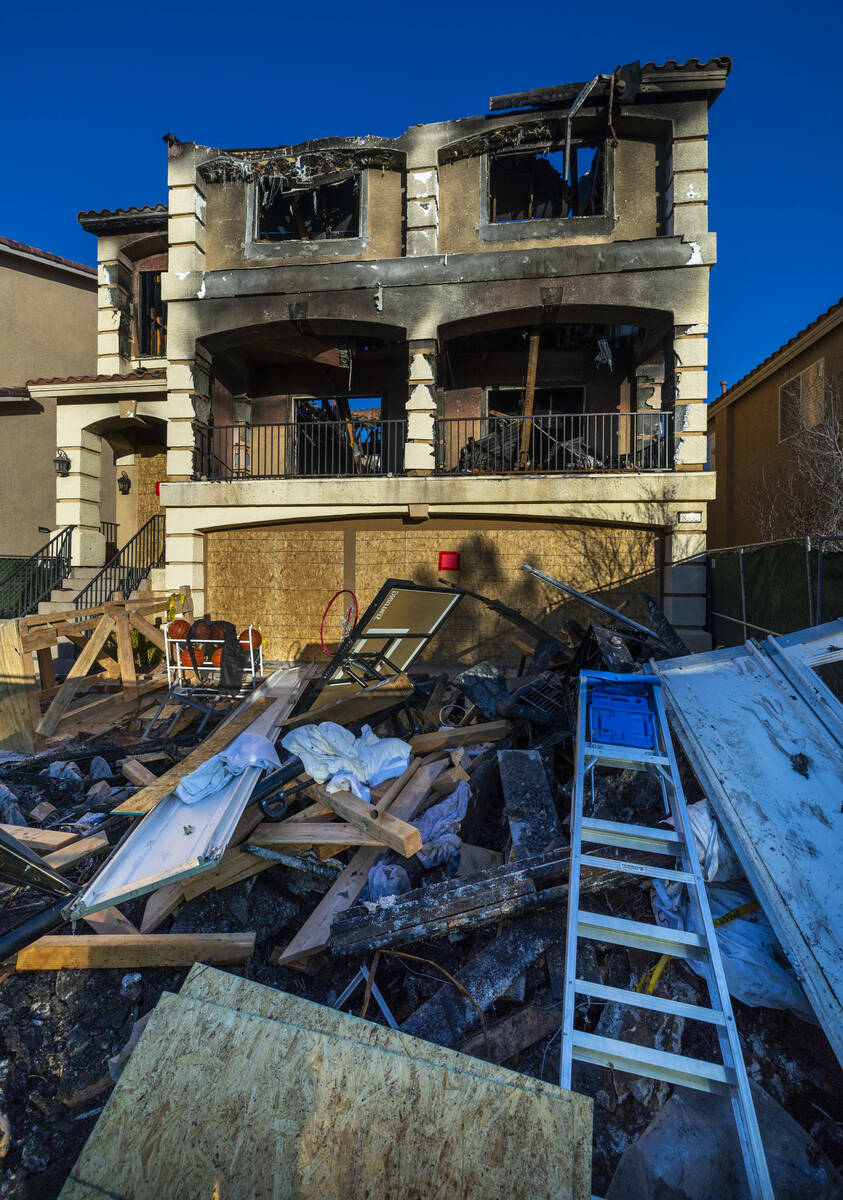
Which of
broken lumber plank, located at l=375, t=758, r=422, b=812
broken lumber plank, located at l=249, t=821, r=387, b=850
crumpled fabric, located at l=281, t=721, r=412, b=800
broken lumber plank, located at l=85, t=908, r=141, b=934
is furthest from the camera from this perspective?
crumpled fabric, located at l=281, t=721, r=412, b=800

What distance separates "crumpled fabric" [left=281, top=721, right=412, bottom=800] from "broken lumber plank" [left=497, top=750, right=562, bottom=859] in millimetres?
896

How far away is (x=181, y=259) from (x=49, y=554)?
6589 mm

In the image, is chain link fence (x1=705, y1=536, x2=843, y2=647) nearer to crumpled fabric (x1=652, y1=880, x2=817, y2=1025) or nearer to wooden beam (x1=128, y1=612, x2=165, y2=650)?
crumpled fabric (x1=652, y1=880, x2=817, y2=1025)

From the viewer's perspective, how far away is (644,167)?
1034cm

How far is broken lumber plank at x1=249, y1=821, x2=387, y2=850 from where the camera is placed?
3.96 m

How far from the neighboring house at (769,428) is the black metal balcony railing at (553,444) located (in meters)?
3.25

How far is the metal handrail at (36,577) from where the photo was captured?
1193cm

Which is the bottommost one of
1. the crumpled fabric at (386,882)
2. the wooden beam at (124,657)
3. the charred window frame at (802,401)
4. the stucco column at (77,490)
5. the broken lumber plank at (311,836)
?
the crumpled fabric at (386,882)

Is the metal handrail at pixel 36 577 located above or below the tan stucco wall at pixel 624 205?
below

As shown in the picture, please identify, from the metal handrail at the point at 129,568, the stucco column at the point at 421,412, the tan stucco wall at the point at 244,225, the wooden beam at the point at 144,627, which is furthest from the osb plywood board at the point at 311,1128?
the tan stucco wall at the point at 244,225

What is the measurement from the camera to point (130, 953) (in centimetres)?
317

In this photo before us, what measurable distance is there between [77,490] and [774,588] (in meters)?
12.5

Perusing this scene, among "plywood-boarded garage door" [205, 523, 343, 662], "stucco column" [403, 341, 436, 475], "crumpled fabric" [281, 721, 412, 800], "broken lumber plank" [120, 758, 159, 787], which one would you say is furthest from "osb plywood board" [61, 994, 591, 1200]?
"stucco column" [403, 341, 436, 475]

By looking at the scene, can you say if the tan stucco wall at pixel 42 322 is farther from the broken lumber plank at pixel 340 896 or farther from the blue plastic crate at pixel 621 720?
the blue plastic crate at pixel 621 720
